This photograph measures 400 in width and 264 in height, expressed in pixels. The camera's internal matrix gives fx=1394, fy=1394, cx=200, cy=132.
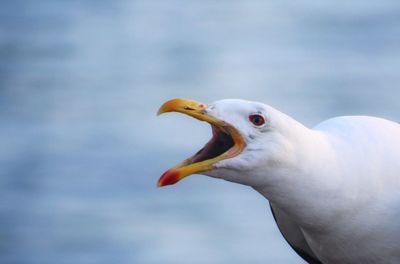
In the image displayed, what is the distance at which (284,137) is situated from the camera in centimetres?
479

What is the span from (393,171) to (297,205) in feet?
1.56

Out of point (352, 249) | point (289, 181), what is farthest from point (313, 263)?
point (289, 181)

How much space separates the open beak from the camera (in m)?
4.66

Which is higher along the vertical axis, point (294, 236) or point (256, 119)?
point (294, 236)

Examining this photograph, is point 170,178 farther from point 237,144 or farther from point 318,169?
point 318,169

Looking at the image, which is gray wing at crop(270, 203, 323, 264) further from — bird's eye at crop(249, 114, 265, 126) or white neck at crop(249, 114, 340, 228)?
bird's eye at crop(249, 114, 265, 126)

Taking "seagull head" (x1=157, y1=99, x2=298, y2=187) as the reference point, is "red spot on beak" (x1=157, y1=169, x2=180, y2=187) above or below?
below

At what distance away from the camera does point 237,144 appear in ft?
15.5

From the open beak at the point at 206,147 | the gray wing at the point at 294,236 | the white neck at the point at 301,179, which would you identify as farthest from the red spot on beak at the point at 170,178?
the gray wing at the point at 294,236

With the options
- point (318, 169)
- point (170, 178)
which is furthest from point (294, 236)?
point (170, 178)

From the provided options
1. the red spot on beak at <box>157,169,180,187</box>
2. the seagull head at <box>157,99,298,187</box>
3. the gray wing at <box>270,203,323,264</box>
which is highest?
the gray wing at <box>270,203,323,264</box>

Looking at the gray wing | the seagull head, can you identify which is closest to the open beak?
the seagull head

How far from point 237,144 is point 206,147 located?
119mm

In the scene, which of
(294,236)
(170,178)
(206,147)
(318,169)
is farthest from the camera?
(294,236)
